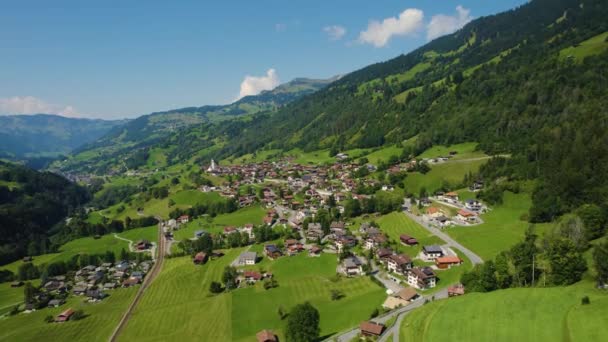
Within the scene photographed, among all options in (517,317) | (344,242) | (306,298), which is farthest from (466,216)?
(517,317)

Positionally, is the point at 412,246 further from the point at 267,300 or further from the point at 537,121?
the point at 537,121

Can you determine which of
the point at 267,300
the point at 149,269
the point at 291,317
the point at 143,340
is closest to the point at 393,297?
the point at 291,317

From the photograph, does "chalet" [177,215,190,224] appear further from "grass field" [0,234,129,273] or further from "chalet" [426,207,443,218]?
"chalet" [426,207,443,218]

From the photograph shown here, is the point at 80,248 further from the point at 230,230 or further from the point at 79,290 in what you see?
the point at 230,230

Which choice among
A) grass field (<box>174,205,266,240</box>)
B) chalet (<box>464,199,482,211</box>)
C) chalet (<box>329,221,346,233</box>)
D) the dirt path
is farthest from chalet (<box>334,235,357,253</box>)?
the dirt path

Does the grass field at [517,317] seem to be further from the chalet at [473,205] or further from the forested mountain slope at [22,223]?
the forested mountain slope at [22,223]

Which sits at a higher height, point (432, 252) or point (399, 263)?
point (432, 252)

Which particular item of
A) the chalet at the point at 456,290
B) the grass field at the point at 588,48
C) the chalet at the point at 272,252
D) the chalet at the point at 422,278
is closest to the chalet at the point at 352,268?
the chalet at the point at 422,278
